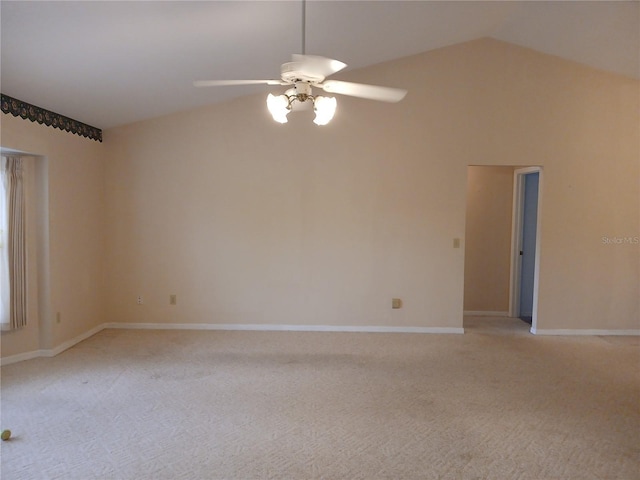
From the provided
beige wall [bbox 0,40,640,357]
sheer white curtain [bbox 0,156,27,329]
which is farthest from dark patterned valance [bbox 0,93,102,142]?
sheer white curtain [bbox 0,156,27,329]

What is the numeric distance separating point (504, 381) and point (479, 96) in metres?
3.16

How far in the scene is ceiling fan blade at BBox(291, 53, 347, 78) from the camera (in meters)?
2.22

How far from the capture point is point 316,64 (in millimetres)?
2270

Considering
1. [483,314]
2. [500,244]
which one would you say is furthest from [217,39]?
[483,314]

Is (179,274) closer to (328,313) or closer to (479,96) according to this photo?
(328,313)

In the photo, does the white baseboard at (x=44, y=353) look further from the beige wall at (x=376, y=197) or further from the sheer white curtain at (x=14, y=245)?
the beige wall at (x=376, y=197)

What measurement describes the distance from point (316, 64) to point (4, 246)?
3441 millimetres

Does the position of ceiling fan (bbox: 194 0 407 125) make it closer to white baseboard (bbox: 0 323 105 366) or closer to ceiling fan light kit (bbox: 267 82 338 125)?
ceiling fan light kit (bbox: 267 82 338 125)

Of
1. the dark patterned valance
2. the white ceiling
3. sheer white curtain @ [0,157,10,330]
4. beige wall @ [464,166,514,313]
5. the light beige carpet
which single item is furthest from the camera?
beige wall @ [464,166,514,313]

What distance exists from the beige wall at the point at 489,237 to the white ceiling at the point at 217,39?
177cm

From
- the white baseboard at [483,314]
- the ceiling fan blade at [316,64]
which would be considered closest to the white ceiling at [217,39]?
the ceiling fan blade at [316,64]

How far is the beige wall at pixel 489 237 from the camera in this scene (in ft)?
19.9

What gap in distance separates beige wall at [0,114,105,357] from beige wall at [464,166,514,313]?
4.82m

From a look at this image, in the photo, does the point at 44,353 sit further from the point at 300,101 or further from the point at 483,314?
the point at 483,314
